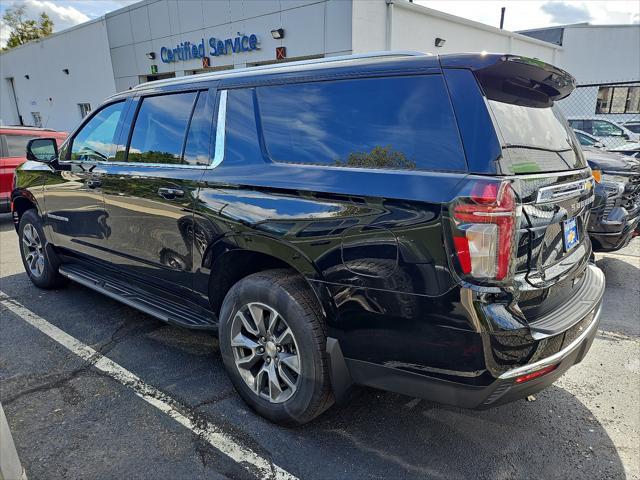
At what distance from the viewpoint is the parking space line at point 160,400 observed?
2283mm

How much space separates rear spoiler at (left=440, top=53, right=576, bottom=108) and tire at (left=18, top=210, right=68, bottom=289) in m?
4.31

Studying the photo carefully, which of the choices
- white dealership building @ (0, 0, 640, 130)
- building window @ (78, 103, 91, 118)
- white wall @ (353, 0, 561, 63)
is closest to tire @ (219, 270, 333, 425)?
white wall @ (353, 0, 561, 63)

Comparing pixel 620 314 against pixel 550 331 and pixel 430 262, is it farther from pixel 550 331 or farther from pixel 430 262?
pixel 430 262

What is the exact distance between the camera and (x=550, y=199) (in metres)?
2.07

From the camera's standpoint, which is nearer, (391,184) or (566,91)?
(391,184)

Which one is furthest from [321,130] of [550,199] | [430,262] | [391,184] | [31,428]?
[31,428]

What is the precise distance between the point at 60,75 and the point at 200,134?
81.4ft

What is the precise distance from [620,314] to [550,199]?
2.92 metres

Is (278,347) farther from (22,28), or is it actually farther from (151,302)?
(22,28)

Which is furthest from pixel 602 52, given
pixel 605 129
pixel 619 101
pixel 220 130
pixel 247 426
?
pixel 247 426

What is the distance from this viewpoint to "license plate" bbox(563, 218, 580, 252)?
7.57 feet

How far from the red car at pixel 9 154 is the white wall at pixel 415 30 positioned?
24.5 feet

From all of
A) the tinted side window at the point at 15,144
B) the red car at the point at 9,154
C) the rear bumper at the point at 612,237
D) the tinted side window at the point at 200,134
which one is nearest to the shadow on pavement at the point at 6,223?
the red car at the point at 9,154

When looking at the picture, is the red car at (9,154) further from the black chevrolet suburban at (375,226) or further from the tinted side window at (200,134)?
the tinted side window at (200,134)
